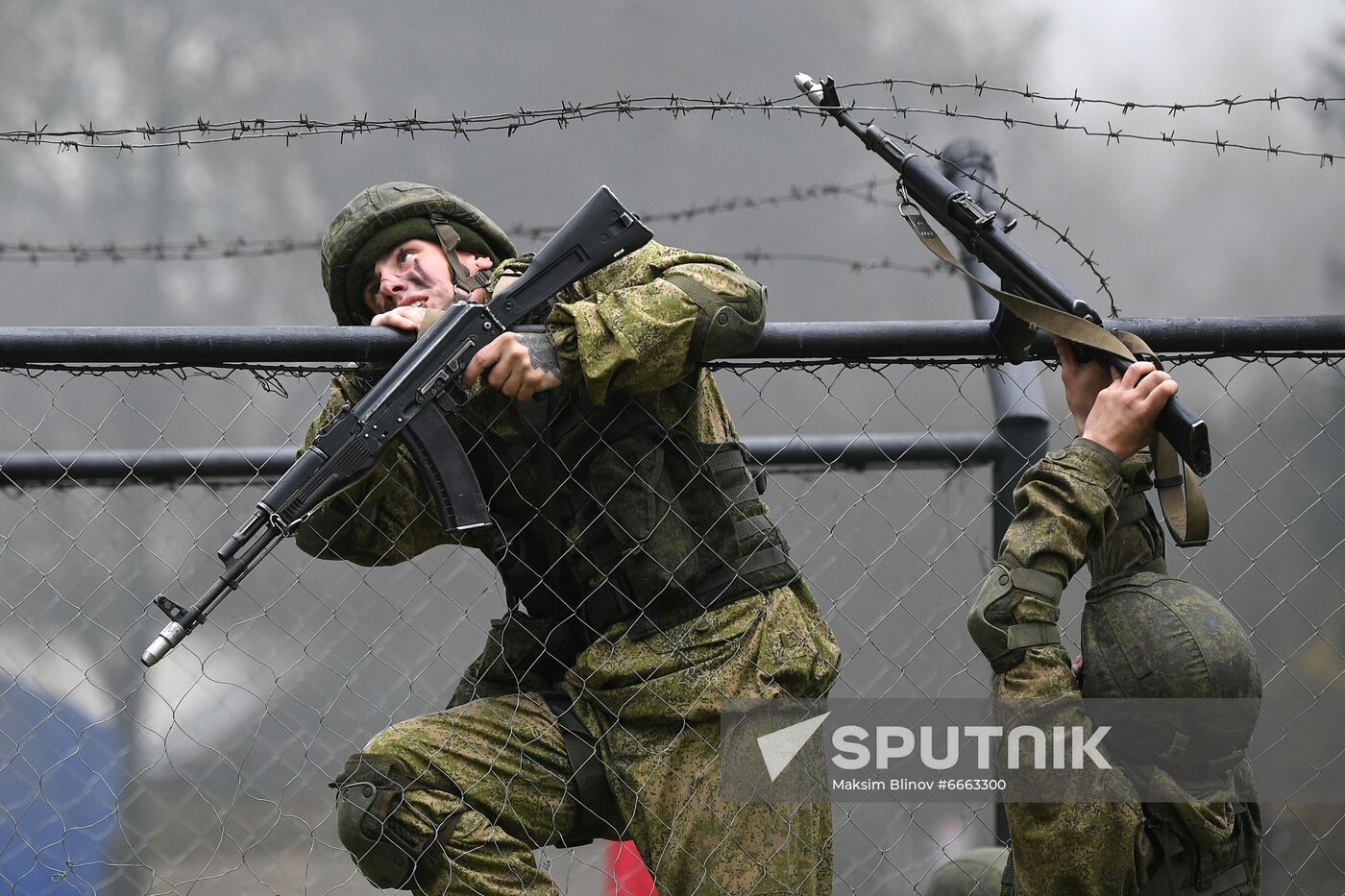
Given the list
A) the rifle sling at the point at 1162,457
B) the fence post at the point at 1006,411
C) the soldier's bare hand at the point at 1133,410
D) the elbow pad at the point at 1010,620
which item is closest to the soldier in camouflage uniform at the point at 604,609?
the elbow pad at the point at 1010,620

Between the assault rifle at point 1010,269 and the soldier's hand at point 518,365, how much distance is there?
2.30ft

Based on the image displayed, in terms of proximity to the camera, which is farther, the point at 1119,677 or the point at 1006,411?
the point at 1006,411

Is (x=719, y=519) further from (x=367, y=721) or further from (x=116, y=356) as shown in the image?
(x=367, y=721)

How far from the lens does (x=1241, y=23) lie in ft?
18.4

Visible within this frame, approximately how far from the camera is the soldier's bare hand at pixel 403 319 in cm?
247

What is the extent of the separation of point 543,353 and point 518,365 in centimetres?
5

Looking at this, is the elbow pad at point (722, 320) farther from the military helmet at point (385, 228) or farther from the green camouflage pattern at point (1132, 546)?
the green camouflage pattern at point (1132, 546)

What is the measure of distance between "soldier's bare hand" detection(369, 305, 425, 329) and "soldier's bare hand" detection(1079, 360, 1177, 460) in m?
1.16

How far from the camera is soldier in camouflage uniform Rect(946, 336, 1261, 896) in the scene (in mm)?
2277

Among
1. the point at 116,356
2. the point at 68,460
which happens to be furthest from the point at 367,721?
the point at 116,356

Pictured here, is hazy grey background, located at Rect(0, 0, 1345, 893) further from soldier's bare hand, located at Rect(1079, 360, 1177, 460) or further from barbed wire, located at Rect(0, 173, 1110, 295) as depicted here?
soldier's bare hand, located at Rect(1079, 360, 1177, 460)

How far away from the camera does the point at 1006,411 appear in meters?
3.36

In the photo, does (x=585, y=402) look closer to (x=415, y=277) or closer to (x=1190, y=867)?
(x=415, y=277)

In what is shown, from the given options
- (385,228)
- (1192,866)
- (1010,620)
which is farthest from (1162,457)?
(385,228)
